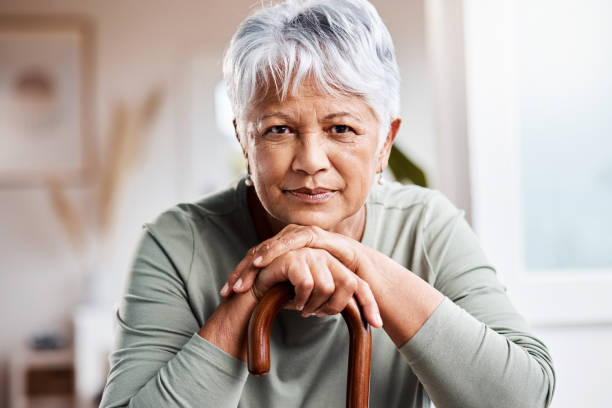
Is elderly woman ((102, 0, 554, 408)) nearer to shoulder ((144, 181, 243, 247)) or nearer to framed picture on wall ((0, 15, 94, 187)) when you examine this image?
shoulder ((144, 181, 243, 247))

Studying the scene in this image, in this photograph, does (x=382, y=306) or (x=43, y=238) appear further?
(x=43, y=238)

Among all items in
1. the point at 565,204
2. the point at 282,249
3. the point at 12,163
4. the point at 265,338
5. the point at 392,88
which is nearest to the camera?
the point at 265,338

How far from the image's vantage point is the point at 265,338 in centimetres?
72

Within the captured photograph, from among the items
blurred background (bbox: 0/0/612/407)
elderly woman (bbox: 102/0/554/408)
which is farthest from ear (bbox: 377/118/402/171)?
blurred background (bbox: 0/0/612/407)

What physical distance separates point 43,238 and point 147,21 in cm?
149

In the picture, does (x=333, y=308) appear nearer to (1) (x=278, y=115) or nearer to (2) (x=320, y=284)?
(2) (x=320, y=284)

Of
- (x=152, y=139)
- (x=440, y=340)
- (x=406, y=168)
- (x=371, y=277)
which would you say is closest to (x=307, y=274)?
(x=371, y=277)

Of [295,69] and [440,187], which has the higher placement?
[295,69]

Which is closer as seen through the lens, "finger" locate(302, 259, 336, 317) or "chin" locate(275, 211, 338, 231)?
"finger" locate(302, 259, 336, 317)

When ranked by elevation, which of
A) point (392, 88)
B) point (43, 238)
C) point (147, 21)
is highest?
point (147, 21)

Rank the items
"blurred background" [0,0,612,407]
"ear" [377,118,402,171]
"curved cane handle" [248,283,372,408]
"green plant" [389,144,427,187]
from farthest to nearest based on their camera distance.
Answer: "blurred background" [0,0,612,407] → "green plant" [389,144,427,187] → "ear" [377,118,402,171] → "curved cane handle" [248,283,372,408]

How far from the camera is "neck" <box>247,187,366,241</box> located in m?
1.11

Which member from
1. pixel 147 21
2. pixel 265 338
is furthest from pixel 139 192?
pixel 265 338

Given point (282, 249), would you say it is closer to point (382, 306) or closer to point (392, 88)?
point (382, 306)
